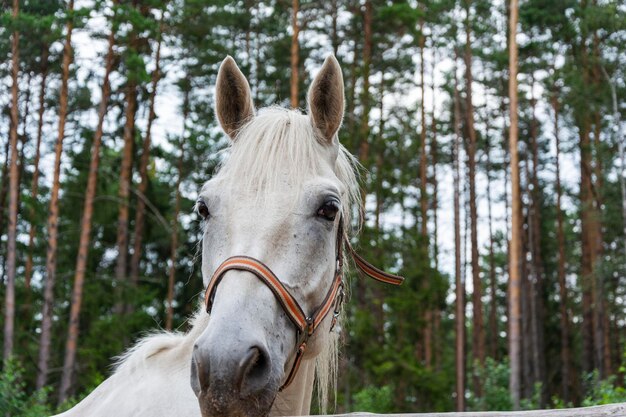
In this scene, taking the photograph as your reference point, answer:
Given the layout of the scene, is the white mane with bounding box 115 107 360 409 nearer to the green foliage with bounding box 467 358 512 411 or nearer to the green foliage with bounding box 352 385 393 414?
the green foliage with bounding box 467 358 512 411

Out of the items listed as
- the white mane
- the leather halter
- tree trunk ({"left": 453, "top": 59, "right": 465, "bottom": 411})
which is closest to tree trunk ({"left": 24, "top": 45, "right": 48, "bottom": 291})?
tree trunk ({"left": 453, "top": 59, "right": 465, "bottom": 411})

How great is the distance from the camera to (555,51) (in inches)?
984

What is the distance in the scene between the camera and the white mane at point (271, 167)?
8.79 ft

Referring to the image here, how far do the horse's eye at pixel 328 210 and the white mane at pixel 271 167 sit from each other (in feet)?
0.45

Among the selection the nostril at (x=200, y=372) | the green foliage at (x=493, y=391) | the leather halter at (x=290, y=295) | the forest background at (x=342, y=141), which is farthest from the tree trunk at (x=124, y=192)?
the nostril at (x=200, y=372)

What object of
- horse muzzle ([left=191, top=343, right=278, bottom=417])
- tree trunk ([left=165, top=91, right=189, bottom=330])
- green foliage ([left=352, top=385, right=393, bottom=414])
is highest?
tree trunk ([left=165, top=91, right=189, bottom=330])

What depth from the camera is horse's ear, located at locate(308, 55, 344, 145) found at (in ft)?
10.2

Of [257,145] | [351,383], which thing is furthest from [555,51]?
[257,145]

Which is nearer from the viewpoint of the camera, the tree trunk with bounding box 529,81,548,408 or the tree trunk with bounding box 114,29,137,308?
the tree trunk with bounding box 114,29,137,308

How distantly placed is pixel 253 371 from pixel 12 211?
576 inches

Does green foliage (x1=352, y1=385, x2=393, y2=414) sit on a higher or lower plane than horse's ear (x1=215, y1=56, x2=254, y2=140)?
lower

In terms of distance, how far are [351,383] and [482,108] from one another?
1679 cm

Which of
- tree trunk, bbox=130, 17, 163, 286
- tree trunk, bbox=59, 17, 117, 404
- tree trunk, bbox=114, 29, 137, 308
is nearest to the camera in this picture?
tree trunk, bbox=59, 17, 117, 404

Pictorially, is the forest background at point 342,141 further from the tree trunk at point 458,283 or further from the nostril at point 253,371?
the nostril at point 253,371
